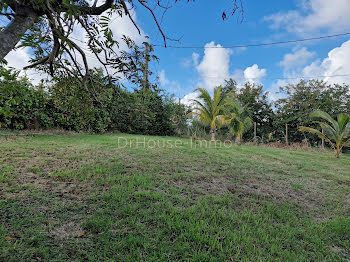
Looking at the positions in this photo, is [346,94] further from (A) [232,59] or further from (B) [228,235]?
(B) [228,235]

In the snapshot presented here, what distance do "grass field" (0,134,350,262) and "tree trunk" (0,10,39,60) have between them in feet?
5.01

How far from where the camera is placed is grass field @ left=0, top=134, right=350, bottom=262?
143cm

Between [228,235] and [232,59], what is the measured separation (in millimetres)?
13211

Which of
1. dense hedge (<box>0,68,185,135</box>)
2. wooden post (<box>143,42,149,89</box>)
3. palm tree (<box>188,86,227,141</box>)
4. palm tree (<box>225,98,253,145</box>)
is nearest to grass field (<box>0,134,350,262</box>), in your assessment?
dense hedge (<box>0,68,185,135</box>)

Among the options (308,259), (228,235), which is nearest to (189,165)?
(228,235)

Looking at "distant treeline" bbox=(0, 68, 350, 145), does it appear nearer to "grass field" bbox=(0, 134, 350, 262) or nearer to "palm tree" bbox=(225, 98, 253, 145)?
"palm tree" bbox=(225, 98, 253, 145)

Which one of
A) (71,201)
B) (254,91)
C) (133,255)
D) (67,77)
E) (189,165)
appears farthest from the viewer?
(254,91)

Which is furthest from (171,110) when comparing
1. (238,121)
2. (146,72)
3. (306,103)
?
(146,72)

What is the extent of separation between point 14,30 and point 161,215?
2142 millimetres


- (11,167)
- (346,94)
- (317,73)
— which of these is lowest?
(11,167)

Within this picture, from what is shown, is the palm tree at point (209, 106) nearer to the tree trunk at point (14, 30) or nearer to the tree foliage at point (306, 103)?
the tree foliage at point (306, 103)

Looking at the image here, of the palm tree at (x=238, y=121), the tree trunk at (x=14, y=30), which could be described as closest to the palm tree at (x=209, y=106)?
the palm tree at (x=238, y=121)

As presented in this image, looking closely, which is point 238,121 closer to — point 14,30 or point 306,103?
point 306,103

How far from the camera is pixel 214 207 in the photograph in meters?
2.20
